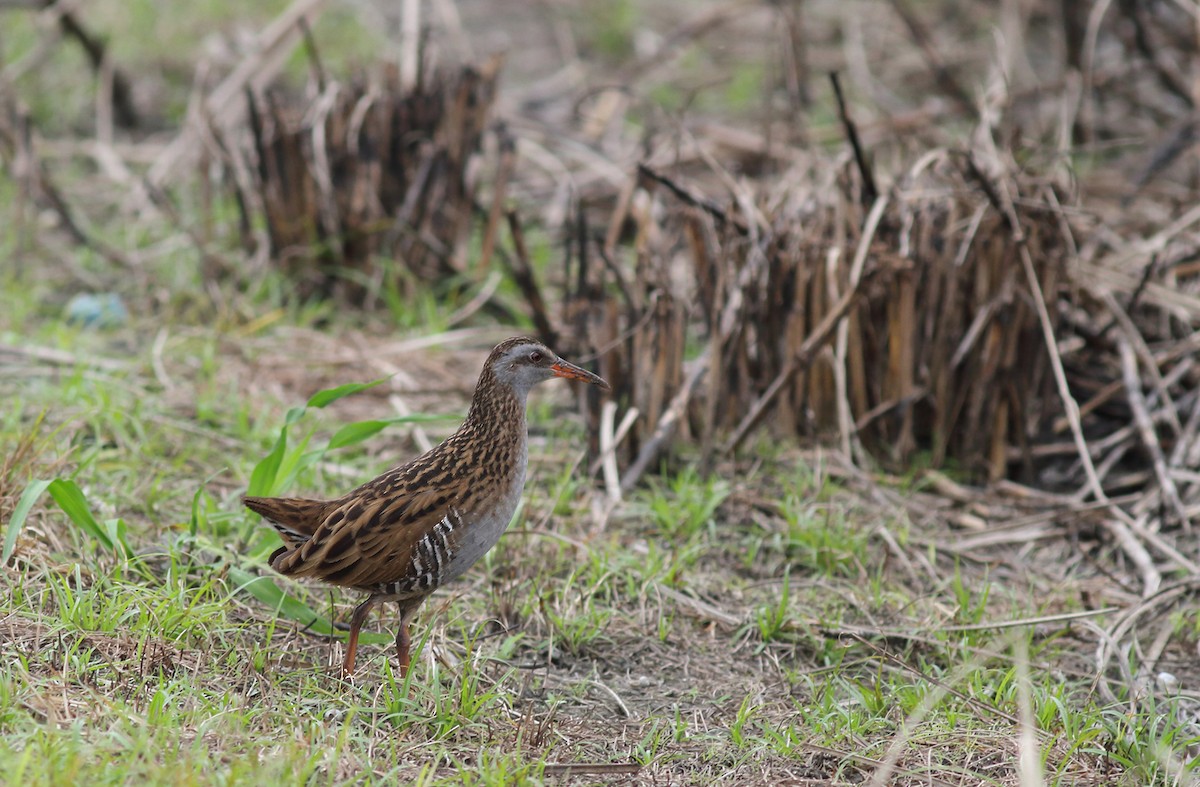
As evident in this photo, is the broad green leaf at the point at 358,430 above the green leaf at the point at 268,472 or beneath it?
above

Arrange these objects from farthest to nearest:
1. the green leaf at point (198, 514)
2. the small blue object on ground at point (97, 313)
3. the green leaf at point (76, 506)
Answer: the small blue object on ground at point (97, 313) → the green leaf at point (198, 514) → the green leaf at point (76, 506)

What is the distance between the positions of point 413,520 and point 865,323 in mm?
2342

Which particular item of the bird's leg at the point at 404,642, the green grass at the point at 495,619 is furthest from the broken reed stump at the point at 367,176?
the bird's leg at the point at 404,642

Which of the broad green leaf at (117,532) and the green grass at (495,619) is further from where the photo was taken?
the broad green leaf at (117,532)

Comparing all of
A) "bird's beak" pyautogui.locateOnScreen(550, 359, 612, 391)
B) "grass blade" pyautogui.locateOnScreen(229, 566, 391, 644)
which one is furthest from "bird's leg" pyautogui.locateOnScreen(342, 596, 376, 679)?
"bird's beak" pyautogui.locateOnScreen(550, 359, 612, 391)

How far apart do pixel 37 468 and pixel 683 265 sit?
322cm

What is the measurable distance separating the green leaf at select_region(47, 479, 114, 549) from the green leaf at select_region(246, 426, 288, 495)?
44 cm

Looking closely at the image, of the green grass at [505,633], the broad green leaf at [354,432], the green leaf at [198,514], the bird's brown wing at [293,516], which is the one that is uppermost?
the broad green leaf at [354,432]

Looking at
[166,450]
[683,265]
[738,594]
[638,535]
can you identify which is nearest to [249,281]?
[166,450]

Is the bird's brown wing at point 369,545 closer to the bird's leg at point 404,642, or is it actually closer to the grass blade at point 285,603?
the bird's leg at point 404,642

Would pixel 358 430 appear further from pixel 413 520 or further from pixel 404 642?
pixel 404 642

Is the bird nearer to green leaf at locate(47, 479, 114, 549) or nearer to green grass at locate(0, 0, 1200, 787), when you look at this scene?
green grass at locate(0, 0, 1200, 787)

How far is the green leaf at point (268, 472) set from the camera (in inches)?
150

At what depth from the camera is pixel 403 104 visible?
6117 millimetres
